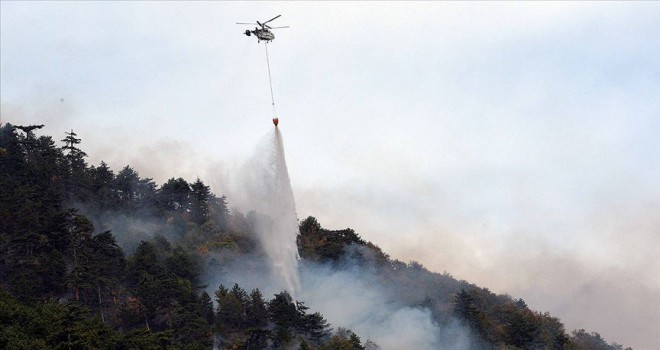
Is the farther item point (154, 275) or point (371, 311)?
point (371, 311)

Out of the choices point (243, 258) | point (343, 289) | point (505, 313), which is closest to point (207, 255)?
point (243, 258)

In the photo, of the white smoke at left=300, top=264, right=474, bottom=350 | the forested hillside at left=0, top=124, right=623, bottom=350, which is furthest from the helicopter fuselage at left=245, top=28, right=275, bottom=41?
the white smoke at left=300, top=264, right=474, bottom=350

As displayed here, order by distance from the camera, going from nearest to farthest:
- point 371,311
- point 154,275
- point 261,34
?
point 154,275 < point 261,34 < point 371,311

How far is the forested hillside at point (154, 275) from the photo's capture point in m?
→ 86.5

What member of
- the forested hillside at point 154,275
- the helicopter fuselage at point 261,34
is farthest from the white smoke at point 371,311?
the helicopter fuselage at point 261,34

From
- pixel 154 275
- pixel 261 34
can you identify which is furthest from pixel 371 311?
pixel 261 34

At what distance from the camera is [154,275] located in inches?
3932

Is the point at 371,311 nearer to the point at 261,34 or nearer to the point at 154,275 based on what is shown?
the point at 154,275

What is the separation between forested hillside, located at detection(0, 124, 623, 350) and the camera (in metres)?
86.5

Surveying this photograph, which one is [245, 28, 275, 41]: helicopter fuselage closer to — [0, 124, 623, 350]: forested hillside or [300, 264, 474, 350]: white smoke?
[0, 124, 623, 350]: forested hillside

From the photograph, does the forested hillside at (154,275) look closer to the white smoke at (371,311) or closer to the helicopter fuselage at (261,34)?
the white smoke at (371,311)

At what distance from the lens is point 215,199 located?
14300 centimetres

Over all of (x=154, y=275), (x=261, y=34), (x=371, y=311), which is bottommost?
(x=154, y=275)

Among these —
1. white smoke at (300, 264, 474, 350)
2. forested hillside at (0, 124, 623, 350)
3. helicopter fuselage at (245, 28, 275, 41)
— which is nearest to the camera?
forested hillside at (0, 124, 623, 350)
